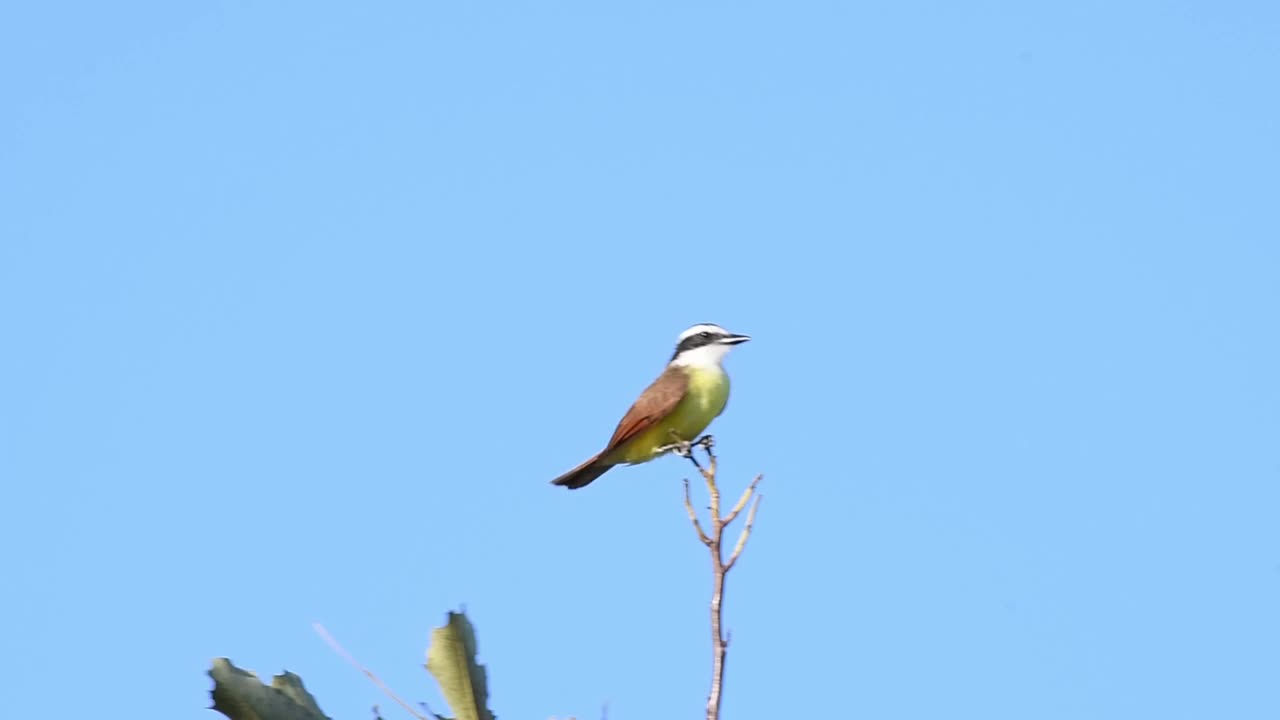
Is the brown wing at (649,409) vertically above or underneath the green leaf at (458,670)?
above

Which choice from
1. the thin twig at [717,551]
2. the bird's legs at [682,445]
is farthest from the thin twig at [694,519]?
the bird's legs at [682,445]

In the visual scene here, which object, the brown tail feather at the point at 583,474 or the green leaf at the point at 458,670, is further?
the brown tail feather at the point at 583,474

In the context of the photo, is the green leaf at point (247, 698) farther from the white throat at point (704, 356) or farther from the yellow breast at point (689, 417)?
the white throat at point (704, 356)

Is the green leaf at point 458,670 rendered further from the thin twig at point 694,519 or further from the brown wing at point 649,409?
the brown wing at point 649,409

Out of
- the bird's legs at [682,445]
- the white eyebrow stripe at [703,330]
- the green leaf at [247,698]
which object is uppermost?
the white eyebrow stripe at [703,330]

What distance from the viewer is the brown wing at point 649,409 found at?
9117 millimetres

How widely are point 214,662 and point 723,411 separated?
6219 mm

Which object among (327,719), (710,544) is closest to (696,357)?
(710,544)

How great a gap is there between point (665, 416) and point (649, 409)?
4.0 inches

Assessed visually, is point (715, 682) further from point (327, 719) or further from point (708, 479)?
point (708, 479)

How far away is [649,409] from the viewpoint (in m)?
9.13

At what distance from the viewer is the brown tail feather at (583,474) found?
9.39 m

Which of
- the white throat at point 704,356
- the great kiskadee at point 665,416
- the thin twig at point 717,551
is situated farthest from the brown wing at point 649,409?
the thin twig at point 717,551

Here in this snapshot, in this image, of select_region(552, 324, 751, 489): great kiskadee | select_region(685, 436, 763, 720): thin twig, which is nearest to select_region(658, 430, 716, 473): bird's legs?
select_region(552, 324, 751, 489): great kiskadee
